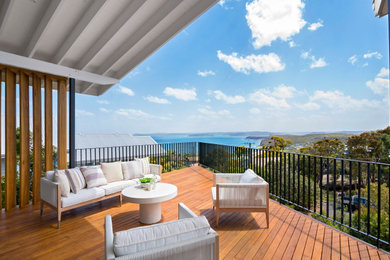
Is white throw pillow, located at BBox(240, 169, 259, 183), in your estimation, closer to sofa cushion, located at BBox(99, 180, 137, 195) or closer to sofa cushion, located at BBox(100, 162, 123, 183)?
sofa cushion, located at BBox(99, 180, 137, 195)

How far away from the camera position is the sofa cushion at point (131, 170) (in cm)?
420

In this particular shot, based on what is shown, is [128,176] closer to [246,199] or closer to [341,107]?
[246,199]

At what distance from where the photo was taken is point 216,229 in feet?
9.23

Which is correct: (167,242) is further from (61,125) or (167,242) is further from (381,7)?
(61,125)

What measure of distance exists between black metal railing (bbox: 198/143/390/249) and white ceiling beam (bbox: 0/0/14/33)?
4.89 m

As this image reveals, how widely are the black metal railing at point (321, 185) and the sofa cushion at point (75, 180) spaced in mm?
3615

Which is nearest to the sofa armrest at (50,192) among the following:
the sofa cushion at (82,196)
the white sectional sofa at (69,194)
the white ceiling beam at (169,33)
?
the white sectional sofa at (69,194)

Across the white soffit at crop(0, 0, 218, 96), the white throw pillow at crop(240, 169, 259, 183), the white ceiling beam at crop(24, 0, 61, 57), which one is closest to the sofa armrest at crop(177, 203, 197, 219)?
the white throw pillow at crop(240, 169, 259, 183)

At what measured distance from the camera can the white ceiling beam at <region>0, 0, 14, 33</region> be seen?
279cm

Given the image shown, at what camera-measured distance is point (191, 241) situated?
4.49 ft

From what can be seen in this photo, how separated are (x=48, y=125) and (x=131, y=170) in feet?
6.92

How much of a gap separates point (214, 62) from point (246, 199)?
31.8 meters

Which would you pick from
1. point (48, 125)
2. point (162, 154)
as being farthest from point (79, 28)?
point (162, 154)

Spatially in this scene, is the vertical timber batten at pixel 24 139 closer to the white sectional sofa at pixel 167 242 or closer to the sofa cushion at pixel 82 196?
the sofa cushion at pixel 82 196
